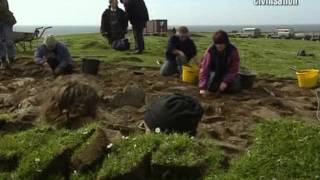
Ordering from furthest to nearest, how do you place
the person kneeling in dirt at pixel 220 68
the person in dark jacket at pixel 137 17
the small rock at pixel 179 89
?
the person in dark jacket at pixel 137 17
the small rock at pixel 179 89
the person kneeling in dirt at pixel 220 68

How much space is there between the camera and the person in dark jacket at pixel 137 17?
13680mm

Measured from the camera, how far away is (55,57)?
33.4 ft

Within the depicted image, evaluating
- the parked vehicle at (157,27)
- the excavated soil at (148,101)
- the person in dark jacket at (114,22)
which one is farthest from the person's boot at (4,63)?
the parked vehicle at (157,27)

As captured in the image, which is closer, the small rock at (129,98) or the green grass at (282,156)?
the green grass at (282,156)

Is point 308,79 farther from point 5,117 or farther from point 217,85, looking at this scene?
point 5,117

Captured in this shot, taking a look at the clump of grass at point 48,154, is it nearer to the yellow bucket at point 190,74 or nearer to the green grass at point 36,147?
the green grass at point 36,147

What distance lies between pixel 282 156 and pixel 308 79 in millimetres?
4738

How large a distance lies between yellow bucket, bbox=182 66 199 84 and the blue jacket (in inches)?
81.0

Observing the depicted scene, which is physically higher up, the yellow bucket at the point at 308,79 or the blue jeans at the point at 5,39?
the blue jeans at the point at 5,39

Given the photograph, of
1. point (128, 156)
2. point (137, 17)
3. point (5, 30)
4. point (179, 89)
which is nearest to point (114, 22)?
point (137, 17)

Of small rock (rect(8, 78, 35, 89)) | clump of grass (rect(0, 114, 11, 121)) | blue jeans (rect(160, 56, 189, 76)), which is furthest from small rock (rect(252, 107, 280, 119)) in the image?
small rock (rect(8, 78, 35, 89))

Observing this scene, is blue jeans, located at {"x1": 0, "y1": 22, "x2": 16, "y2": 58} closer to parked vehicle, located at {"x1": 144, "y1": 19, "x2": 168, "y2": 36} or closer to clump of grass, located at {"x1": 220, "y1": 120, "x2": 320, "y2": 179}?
clump of grass, located at {"x1": 220, "y1": 120, "x2": 320, "y2": 179}

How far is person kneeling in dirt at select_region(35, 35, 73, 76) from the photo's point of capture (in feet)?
32.9

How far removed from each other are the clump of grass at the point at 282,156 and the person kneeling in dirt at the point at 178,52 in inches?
198
